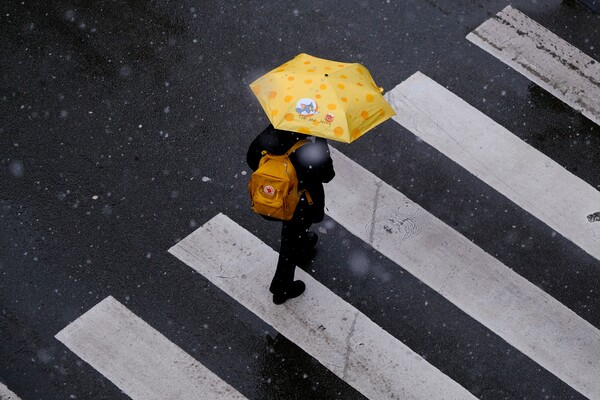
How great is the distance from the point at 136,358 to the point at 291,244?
1.48 meters

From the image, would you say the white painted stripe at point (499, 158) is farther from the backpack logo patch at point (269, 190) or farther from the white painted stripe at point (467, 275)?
the backpack logo patch at point (269, 190)

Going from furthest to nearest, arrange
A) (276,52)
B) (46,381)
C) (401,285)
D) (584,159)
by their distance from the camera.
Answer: (276,52), (584,159), (401,285), (46,381)

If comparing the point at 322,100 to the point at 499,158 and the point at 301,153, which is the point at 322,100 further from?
the point at 499,158

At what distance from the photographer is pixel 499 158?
25.0 feet

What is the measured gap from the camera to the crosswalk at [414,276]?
6.39 m

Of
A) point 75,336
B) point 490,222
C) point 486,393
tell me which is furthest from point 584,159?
point 75,336

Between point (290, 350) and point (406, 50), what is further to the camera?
point (406, 50)

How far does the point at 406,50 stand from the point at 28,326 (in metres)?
4.29

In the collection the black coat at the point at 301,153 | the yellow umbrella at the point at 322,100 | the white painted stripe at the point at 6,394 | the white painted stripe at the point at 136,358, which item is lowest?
the white painted stripe at the point at 6,394

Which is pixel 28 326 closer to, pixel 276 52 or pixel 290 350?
pixel 290 350

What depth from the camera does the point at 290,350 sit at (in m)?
6.51

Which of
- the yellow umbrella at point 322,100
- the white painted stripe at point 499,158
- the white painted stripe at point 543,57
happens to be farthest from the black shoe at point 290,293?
the white painted stripe at point 543,57

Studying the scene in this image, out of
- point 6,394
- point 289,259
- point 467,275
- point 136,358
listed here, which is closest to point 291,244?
point 289,259

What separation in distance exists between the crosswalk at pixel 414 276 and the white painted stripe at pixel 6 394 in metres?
0.02
